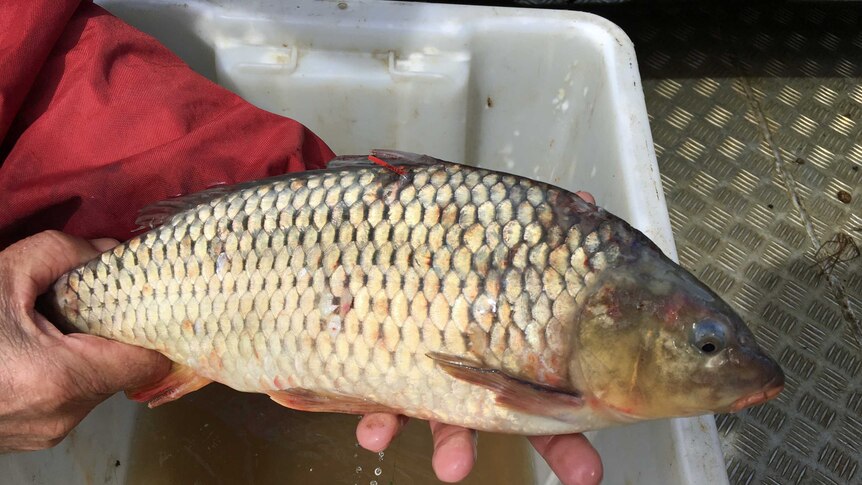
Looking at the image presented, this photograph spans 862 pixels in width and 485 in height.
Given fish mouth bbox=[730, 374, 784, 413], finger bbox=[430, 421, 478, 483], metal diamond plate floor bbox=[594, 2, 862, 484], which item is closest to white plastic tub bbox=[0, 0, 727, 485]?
finger bbox=[430, 421, 478, 483]

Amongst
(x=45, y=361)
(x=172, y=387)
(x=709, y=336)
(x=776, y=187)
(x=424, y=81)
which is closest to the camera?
(x=709, y=336)

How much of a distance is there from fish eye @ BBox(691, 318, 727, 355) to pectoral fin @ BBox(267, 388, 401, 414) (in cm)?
49

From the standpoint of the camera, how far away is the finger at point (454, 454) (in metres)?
1.09

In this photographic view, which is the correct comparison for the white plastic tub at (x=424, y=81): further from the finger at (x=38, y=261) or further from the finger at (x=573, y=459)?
the finger at (x=38, y=261)

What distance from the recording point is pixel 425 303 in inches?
37.8

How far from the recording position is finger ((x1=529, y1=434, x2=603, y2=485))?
3.55ft

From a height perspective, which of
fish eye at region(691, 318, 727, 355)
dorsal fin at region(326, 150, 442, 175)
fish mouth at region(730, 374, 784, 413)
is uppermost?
dorsal fin at region(326, 150, 442, 175)

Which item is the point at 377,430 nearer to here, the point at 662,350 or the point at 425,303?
the point at 425,303

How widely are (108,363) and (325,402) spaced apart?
0.38 metres

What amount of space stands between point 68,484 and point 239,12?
3.73ft

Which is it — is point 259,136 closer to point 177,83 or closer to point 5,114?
point 177,83

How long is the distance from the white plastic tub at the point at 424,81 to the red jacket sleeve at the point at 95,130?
10.9 inches

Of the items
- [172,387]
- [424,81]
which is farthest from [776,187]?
[172,387]

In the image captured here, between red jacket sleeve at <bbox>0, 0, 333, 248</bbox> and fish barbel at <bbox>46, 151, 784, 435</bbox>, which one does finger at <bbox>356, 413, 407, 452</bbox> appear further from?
red jacket sleeve at <bbox>0, 0, 333, 248</bbox>
